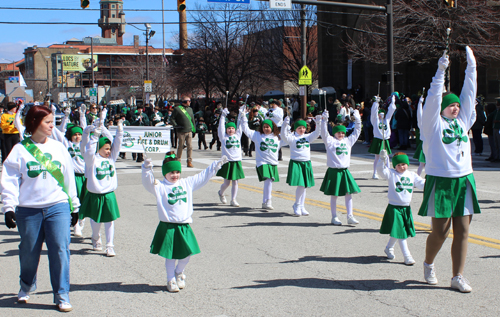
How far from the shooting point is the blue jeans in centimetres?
504

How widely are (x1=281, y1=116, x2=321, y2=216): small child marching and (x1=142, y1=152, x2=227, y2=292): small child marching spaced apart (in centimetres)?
393

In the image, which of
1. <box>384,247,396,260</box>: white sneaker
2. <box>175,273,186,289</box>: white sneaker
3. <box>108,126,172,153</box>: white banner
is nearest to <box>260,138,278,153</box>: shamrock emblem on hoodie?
<box>384,247,396,260</box>: white sneaker

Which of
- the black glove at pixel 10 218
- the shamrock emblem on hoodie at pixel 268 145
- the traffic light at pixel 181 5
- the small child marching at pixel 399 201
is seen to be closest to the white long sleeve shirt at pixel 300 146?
the shamrock emblem on hoodie at pixel 268 145

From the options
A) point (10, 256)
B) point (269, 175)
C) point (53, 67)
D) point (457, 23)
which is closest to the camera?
point (10, 256)

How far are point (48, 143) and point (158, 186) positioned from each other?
1.17 m

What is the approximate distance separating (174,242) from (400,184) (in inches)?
112

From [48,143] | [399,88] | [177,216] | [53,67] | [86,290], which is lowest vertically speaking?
[86,290]

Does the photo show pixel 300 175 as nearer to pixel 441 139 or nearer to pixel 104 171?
pixel 104 171

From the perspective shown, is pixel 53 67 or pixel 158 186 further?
pixel 53 67

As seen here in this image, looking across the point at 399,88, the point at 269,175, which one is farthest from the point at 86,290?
the point at 399,88

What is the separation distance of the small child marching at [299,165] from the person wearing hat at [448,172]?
4057 millimetres

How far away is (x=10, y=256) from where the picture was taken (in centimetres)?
730

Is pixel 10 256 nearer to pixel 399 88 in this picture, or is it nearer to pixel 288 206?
pixel 288 206

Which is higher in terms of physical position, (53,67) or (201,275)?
(53,67)
